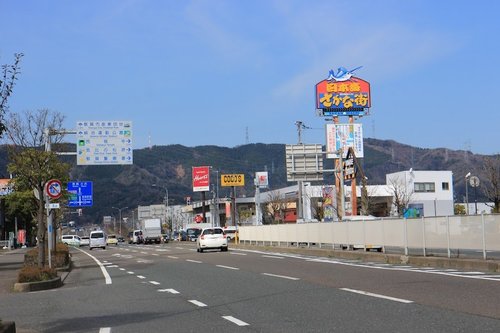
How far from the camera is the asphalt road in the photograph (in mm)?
9680

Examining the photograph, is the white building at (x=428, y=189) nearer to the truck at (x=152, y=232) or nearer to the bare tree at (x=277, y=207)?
the bare tree at (x=277, y=207)

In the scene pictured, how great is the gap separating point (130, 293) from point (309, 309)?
6.16 metres

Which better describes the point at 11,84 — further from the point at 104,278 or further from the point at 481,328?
the point at 104,278

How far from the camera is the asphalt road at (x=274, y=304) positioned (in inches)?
381

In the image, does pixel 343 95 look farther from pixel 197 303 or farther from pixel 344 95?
pixel 197 303

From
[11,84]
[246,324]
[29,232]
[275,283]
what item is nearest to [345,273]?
[275,283]

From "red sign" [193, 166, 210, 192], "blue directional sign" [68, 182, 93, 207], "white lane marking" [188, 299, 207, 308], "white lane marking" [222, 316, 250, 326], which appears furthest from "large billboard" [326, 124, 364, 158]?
"white lane marking" [222, 316, 250, 326]

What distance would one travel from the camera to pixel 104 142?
39.2m

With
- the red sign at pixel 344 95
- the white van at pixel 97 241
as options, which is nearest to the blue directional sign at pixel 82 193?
the white van at pixel 97 241

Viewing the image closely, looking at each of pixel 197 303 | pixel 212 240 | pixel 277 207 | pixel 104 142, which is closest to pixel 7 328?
pixel 197 303

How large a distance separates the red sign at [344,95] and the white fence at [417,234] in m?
32.3

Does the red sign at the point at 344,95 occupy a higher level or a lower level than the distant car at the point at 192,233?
higher

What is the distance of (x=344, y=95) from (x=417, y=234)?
46.6 meters

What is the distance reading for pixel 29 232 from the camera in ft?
410
